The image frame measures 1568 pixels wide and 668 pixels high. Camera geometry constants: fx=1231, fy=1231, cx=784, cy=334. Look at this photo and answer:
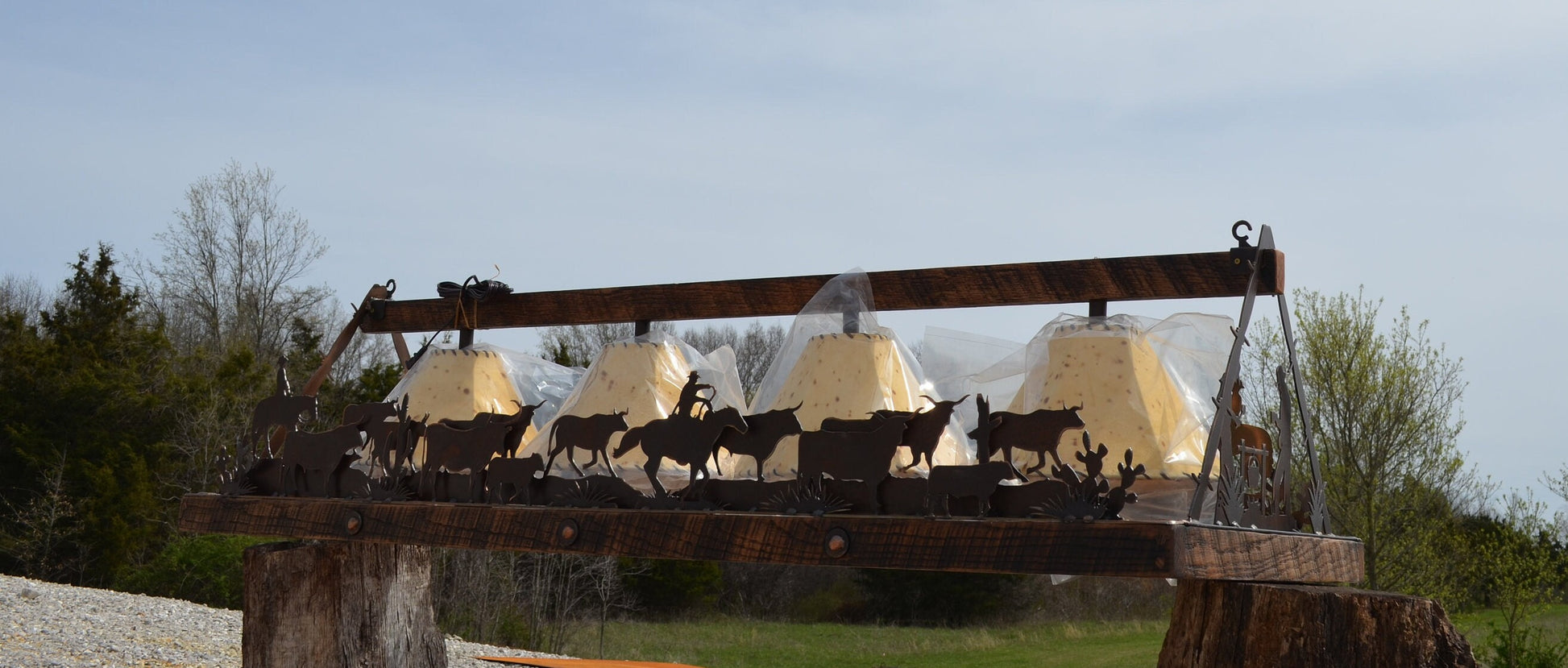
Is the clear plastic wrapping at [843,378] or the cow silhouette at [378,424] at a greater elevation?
the clear plastic wrapping at [843,378]

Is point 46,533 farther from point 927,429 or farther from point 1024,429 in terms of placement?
point 1024,429

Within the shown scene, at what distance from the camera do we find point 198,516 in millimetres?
3211

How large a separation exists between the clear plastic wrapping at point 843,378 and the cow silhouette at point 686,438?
175 millimetres

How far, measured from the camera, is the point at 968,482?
2.06 meters

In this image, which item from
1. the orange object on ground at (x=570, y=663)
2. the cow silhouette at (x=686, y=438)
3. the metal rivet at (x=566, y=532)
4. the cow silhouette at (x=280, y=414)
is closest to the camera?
the cow silhouette at (x=686, y=438)

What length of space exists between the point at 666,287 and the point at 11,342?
54.0 feet

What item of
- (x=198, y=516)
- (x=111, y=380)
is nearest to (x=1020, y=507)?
(x=198, y=516)

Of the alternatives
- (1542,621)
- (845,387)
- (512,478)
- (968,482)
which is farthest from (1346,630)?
(1542,621)

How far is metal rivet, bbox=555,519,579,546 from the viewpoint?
96.3 inches

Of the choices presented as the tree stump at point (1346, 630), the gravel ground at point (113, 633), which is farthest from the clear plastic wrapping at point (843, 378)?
the gravel ground at point (113, 633)

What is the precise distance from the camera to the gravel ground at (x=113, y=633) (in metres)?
6.39

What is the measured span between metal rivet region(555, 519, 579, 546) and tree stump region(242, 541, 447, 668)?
138 centimetres

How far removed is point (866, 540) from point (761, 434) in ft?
1.05

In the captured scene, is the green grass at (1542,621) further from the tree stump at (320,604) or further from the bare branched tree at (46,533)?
the bare branched tree at (46,533)
